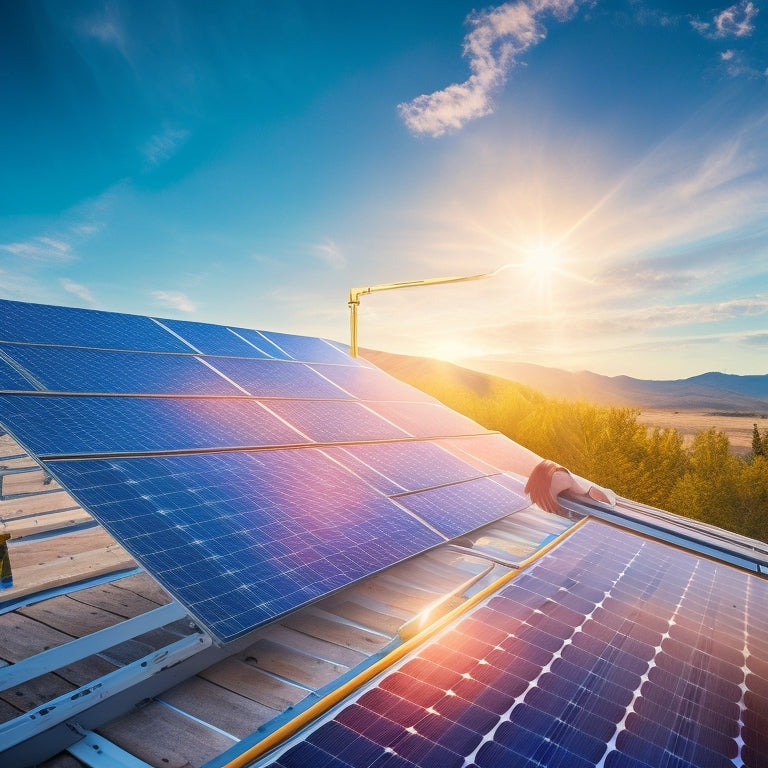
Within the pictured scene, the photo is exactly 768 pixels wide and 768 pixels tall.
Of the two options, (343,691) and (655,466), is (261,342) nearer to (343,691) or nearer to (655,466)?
(343,691)

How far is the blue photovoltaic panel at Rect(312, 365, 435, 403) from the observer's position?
1152 centimetres

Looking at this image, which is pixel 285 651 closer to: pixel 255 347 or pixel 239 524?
pixel 239 524

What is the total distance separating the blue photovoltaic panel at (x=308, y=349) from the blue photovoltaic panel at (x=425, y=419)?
2.78 metres

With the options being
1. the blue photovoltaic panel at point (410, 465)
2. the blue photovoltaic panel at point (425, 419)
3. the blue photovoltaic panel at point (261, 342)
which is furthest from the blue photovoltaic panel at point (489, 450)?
the blue photovoltaic panel at point (261, 342)

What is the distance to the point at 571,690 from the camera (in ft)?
11.1

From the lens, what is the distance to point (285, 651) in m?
4.20

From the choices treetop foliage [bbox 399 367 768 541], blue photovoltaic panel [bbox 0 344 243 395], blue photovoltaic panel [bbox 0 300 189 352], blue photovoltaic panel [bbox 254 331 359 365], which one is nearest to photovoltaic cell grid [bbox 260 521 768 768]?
blue photovoltaic panel [bbox 0 344 243 395]

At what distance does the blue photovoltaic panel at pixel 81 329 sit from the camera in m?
7.89

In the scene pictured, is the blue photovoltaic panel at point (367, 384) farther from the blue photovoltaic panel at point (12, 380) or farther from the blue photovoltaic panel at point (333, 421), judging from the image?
the blue photovoltaic panel at point (12, 380)

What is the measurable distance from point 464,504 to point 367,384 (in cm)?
593

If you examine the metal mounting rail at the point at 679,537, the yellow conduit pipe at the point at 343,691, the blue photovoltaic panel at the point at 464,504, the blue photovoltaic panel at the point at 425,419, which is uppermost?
the blue photovoltaic panel at the point at 425,419

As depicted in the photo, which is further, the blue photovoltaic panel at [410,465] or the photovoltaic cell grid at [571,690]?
the blue photovoltaic panel at [410,465]

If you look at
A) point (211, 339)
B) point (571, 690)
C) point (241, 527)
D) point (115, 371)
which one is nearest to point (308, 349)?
point (211, 339)

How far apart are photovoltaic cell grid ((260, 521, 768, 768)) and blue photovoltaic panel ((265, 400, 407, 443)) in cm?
367
